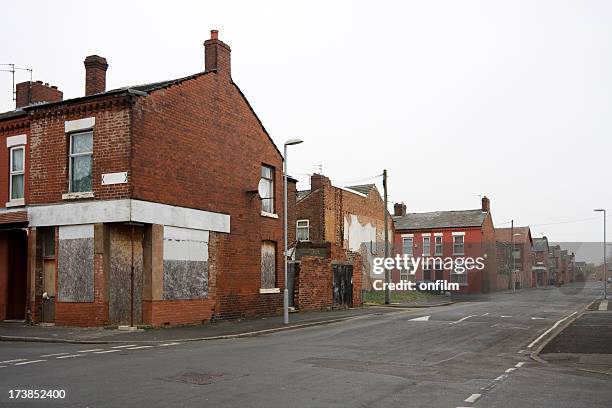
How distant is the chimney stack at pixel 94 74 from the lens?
23.2 metres

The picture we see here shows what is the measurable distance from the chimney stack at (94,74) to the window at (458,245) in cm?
5040

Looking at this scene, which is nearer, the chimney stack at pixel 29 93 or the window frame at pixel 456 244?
the chimney stack at pixel 29 93

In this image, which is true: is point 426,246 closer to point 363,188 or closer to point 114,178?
point 363,188

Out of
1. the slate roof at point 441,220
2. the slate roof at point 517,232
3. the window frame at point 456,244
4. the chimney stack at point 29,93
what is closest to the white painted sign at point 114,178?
the chimney stack at point 29,93

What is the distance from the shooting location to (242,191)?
25547 millimetres

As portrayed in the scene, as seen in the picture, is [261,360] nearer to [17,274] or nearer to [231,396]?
[231,396]

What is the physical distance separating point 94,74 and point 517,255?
260 feet

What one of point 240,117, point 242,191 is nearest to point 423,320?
point 242,191

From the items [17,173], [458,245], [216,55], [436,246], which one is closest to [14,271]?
[17,173]

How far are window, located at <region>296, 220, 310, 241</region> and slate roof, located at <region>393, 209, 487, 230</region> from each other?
23912 millimetres

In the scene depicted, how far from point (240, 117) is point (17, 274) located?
10541mm

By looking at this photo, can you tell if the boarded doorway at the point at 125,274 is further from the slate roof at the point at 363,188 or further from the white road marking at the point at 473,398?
the slate roof at the point at 363,188

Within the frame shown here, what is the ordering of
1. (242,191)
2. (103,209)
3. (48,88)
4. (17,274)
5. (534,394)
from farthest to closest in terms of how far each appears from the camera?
(48,88)
(242,191)
(17,274)
(103,209)
(534,394)

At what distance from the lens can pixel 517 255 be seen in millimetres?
91250
